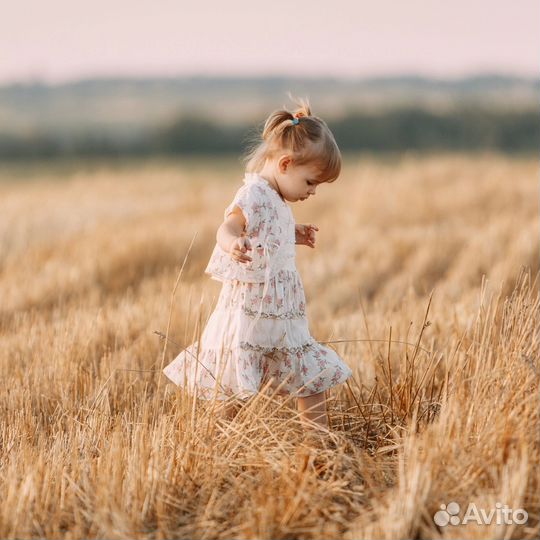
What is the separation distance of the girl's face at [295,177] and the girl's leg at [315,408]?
29.3 inches

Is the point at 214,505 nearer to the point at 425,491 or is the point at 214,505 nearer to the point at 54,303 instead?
the point at 425,491

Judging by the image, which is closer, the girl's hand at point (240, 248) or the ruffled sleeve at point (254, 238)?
the girl's hand at point (240, 248)

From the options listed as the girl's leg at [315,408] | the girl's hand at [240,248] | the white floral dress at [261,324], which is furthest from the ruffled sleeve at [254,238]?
the girl's leg at [315,408]

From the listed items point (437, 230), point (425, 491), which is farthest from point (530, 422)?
point (437, 230)

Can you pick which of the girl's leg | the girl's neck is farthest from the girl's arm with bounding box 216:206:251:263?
the girl's leg

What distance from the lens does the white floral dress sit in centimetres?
302

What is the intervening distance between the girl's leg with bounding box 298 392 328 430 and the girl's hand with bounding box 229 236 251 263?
1.88ft

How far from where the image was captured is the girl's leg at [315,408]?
2.99 m

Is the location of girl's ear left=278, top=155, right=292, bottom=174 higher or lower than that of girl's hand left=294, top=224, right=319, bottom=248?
higher

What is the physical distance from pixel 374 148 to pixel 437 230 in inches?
1195

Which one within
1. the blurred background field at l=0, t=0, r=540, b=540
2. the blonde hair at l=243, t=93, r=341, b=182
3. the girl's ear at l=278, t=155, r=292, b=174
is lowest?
the blurred background field at l=0, t=0, r=540, b=540

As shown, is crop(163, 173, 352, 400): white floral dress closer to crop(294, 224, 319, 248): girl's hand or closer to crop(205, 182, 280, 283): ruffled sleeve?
crop(205, 182, 280, 283): ruffled sleeve

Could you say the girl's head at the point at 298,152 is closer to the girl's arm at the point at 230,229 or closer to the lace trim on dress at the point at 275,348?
the girl's arm at the point at 230,229

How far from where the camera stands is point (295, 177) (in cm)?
309
